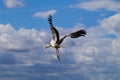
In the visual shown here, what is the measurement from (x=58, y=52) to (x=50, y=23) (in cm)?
505

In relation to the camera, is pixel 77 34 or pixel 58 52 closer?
pixel 58 52

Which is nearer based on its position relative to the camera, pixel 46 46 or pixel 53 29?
pixel 53 29

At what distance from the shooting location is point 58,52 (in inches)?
1772

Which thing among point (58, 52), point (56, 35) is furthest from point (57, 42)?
point (58, 52)

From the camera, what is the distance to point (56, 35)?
A: 4881 cm

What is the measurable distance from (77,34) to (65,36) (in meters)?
2.03

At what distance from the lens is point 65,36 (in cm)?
5075

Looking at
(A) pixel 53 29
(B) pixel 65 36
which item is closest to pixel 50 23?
(A) pixel 53 29

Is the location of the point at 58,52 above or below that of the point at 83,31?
below

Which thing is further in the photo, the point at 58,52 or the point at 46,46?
the point at 46,46

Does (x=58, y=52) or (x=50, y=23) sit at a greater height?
(x=50, y=23)

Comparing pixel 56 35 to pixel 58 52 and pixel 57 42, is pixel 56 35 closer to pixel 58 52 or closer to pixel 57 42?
pixel 57 42

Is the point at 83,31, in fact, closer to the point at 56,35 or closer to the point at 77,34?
the point at 77,34

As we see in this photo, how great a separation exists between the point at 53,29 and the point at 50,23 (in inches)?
43.0
